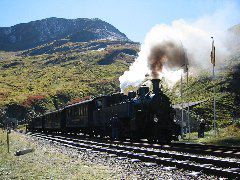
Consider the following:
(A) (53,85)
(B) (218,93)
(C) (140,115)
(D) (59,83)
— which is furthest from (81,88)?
(C) (140,115)

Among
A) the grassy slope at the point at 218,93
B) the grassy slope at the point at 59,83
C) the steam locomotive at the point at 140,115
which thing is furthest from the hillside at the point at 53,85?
the steam locomotive at the point at 140,115

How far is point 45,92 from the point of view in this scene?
127125mm

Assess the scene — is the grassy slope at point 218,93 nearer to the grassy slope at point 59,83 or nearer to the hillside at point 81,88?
the hillside at point 81,88

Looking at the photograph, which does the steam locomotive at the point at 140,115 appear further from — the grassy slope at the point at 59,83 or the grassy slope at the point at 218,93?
the grassy slope at the point at 59,83

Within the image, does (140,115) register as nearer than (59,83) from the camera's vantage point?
Yes

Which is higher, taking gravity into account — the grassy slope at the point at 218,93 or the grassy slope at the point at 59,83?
the grassy slope at the point at 59,83

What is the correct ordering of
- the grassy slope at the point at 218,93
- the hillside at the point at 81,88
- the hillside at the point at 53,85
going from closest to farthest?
the grassy slope at the point at 218,93 → the hillside at the point at 81,88 → the hillside at the point at 53,85

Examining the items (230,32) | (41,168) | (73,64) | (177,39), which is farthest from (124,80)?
(73,64)

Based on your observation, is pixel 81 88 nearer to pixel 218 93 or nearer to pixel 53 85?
pixel 53 85

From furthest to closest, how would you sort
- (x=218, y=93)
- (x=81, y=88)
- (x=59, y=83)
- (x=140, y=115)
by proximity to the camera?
(x=59, y=83) → (x=81, y=88) → (x=218, y=93) → (x=140, y=115)

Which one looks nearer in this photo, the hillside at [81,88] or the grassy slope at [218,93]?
the grassy slope at [218,93]

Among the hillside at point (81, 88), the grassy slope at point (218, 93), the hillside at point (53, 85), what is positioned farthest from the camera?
the hillside at point (53, 85)

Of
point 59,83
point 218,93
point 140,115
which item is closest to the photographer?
point 140,115

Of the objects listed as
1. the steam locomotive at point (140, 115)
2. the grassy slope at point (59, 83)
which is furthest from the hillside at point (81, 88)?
the steam locomotive at point (140, 115)
